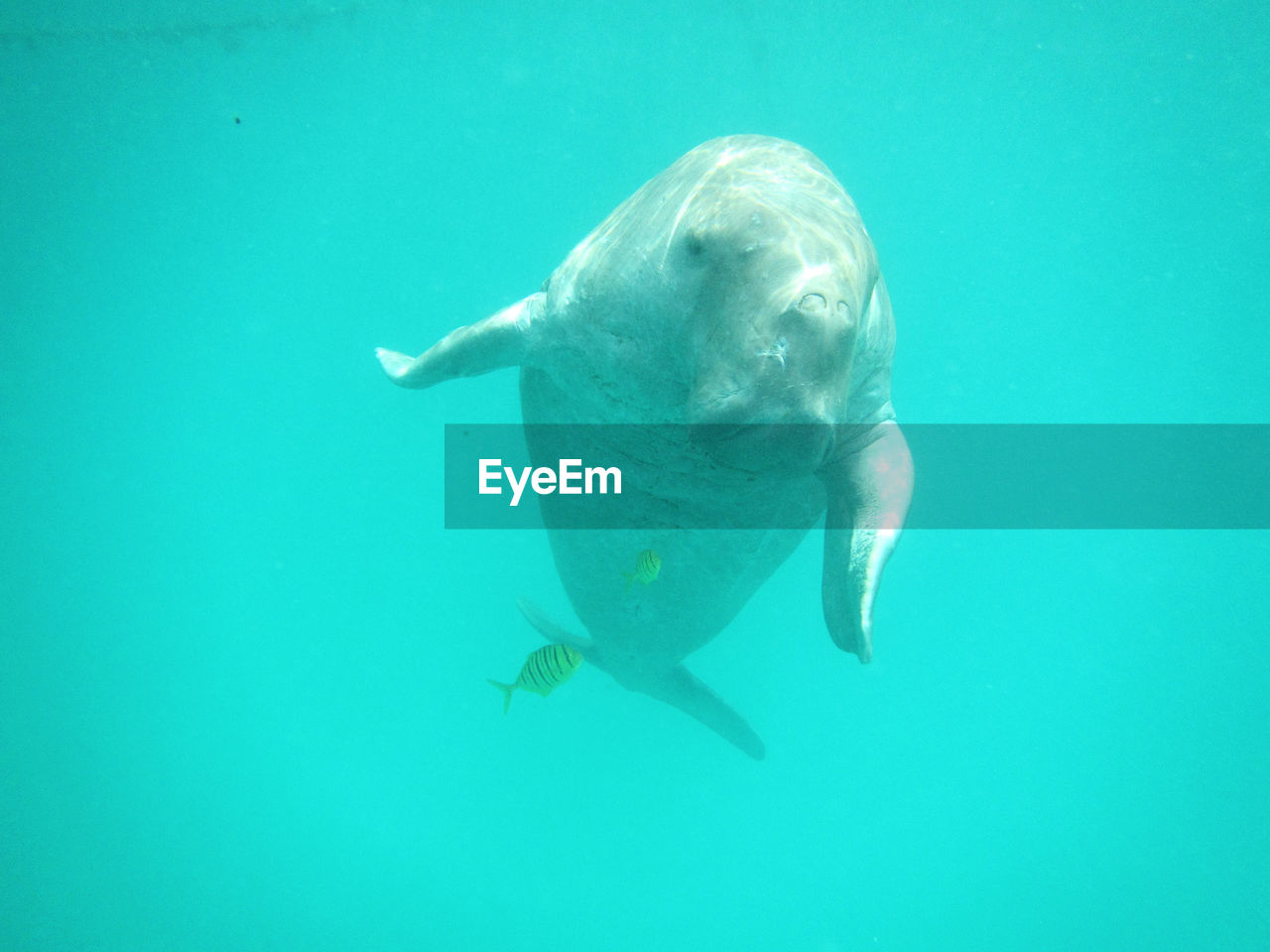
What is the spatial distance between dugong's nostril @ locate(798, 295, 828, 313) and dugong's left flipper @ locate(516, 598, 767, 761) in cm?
554

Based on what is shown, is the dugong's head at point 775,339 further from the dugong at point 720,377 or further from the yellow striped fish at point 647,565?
the yellow striped fish at point 647,565

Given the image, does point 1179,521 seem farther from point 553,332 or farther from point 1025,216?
point 553,332

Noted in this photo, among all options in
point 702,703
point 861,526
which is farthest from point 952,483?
point 861,526

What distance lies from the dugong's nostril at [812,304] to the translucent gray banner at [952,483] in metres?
1.66

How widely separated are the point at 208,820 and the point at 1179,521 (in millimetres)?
28613

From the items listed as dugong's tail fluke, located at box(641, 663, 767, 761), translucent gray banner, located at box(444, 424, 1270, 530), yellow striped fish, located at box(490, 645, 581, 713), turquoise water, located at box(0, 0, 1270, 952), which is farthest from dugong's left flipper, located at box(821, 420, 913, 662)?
turquoise water, located at box(0, 0, 1270, 952)

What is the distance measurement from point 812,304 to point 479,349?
294 cm

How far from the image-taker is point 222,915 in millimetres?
15914

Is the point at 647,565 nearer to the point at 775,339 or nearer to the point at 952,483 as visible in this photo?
the point at 775,339

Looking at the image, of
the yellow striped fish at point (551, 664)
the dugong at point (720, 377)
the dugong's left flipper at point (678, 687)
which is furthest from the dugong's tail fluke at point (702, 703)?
the yellow striped fish at point (551, 664)

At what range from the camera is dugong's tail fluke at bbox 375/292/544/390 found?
4.15m

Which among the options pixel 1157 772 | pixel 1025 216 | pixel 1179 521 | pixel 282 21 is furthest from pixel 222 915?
pixel 1157 772

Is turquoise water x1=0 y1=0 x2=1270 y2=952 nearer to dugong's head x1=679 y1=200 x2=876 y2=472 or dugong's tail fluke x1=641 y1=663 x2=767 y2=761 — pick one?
dugong's tail fluke x1=641 y1=663 x2=767 y2=761

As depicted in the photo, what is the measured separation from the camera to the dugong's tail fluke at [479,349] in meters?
4.15
